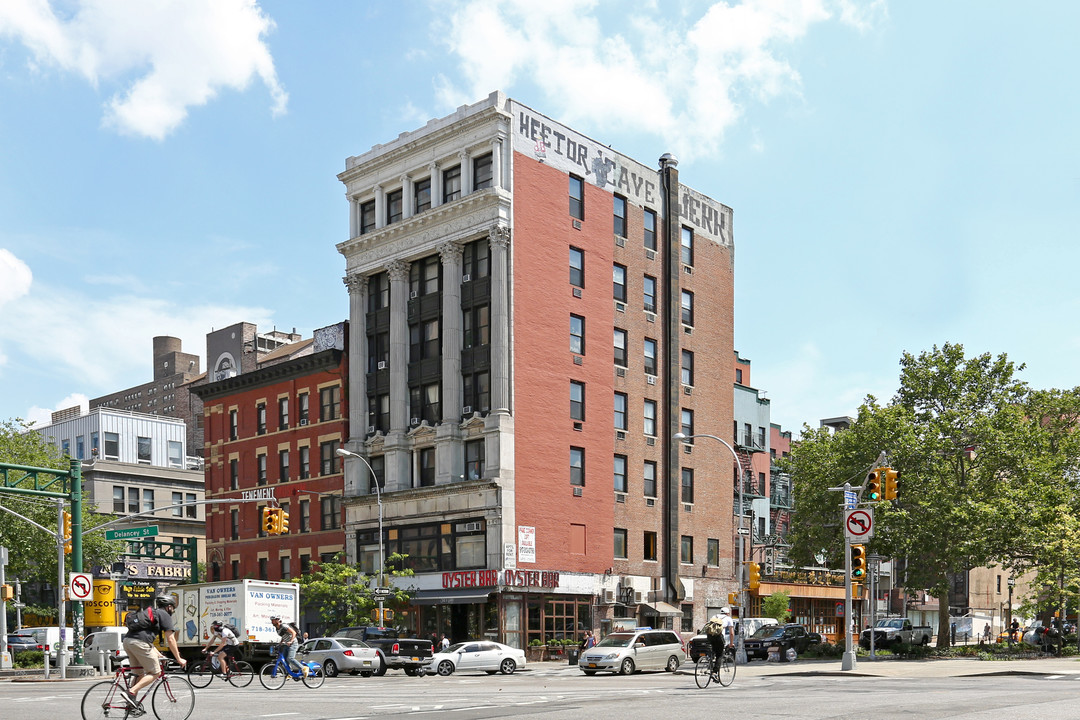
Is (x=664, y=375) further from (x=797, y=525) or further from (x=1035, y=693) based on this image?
(x=1035, y=693)

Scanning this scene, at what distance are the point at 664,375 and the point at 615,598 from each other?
13.9 m

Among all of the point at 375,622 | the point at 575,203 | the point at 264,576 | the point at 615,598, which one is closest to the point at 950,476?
the point at 615,598

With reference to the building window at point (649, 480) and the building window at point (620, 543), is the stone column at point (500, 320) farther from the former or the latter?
the building window at point (649, 480)

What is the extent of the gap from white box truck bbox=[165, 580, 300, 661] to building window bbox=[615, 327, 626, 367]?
2744 centimetres

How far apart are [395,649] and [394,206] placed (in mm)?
30907

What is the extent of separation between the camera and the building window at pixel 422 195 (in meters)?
66.9

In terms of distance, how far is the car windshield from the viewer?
4344 centimetres

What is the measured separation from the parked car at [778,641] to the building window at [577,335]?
59.3 feet

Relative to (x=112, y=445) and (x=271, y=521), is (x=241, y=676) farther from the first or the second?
(x=112, y=445)

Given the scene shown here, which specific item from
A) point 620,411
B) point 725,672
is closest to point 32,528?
point 620,411

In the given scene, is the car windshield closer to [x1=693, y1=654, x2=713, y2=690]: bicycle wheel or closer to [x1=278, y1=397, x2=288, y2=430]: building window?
[x1=693, y1=654, x2=713, y2=690]: bicycle wheel

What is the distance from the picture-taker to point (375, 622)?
200 ft

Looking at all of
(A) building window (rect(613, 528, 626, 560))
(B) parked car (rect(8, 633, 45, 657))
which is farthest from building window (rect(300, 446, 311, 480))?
(A) building window (rect(613, 528, 626, 560))

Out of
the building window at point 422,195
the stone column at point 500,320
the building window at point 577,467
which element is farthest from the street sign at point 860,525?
the building window at point 422,195
